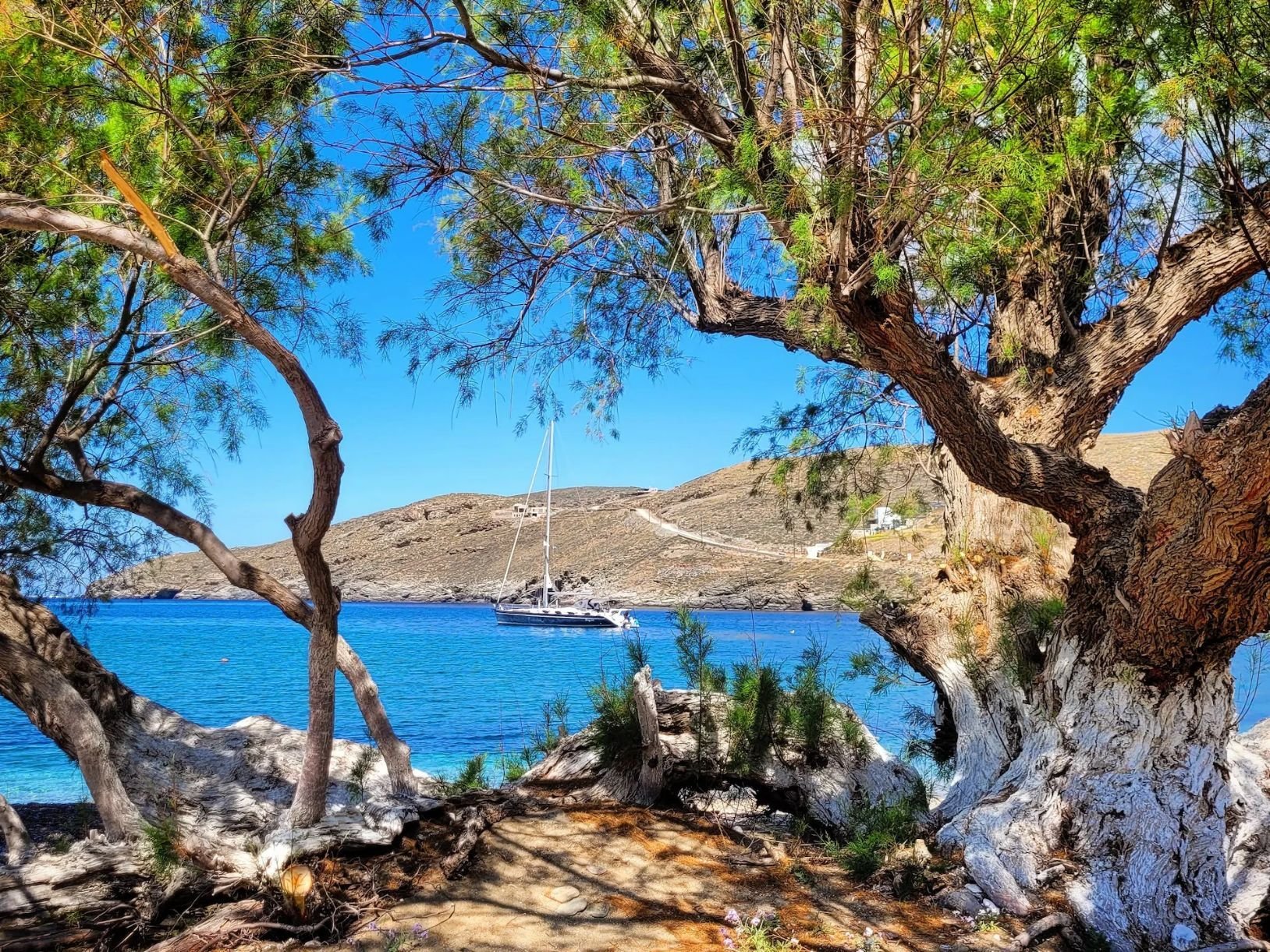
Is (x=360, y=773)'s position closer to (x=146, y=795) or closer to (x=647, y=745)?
(x=146, y=795)

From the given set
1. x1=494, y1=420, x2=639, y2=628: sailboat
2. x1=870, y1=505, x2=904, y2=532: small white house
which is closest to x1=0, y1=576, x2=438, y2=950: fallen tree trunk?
x1=870, y1=505, x2=904, y2=532: small white house

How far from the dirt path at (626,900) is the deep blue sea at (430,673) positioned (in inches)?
38.8

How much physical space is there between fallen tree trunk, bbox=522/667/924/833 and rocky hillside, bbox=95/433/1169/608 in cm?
2007

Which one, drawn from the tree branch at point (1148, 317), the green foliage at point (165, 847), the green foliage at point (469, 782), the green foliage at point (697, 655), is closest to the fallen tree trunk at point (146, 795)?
the green foliage at point (165, 847)

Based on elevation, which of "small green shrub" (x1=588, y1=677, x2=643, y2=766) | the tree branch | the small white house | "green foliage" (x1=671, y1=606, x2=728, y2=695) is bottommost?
"small green shrub" (x1=588, y1=677, x2=643, y2=766)

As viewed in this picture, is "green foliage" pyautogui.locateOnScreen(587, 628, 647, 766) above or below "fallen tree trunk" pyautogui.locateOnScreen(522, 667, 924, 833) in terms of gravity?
above

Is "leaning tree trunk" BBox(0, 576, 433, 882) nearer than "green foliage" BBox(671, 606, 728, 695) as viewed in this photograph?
Yes

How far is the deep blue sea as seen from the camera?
35.1 ft

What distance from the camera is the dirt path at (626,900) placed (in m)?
3.05

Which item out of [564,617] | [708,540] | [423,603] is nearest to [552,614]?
[564,617]

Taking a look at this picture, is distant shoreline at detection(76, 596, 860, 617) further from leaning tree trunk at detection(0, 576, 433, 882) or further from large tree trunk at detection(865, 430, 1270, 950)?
large tree trunk at detection(865, 430, 1270, 950)

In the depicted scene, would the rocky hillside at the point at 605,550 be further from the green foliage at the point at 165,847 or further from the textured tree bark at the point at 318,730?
the green foliage at the point at 165,847

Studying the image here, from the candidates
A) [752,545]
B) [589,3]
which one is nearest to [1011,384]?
[589,3]

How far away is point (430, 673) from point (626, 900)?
19650mm
